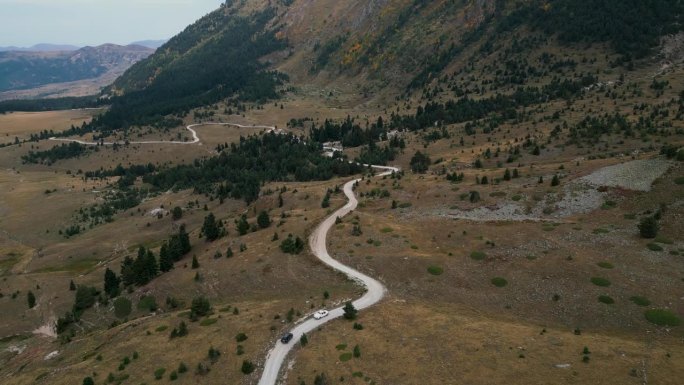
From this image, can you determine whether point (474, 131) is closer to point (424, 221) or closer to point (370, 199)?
point (370, 199)

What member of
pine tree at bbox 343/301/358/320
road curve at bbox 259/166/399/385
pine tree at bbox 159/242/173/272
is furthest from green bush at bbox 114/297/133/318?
pine tree at bbox 343/301/358/320

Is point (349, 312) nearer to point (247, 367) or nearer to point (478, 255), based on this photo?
point (247, 367)

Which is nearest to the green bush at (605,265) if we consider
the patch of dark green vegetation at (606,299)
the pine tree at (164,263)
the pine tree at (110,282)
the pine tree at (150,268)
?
the patch of dark green vegetation at (606,299)

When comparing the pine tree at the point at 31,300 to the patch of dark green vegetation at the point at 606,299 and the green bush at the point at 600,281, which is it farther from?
the patch of dark green vegetation at the point at 606,299

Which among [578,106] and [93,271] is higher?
[578,106]

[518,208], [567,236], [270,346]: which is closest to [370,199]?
[518,208]

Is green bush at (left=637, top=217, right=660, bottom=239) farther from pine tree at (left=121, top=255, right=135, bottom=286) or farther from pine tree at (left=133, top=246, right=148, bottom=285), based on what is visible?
pine tree at (left=121, top=255, right=135, bottom=286)
